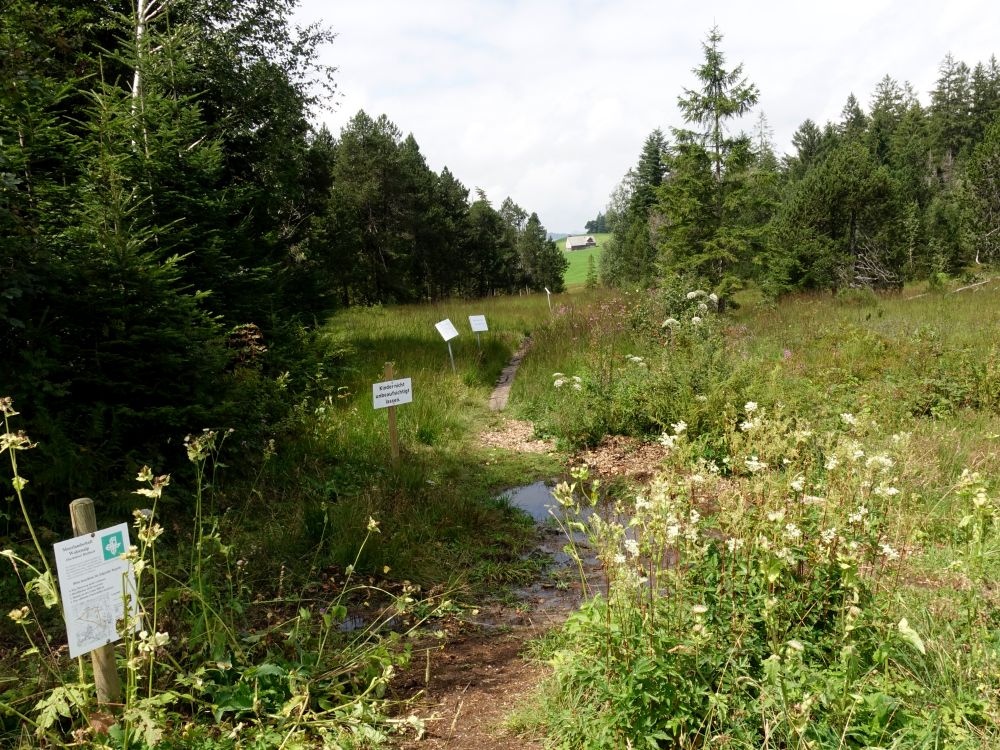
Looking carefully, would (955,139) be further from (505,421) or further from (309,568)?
(309,568)

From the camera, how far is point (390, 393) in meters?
6.25

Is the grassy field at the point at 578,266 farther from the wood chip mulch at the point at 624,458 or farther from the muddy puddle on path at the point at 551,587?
the muddy puddle on path at the point at 551,587

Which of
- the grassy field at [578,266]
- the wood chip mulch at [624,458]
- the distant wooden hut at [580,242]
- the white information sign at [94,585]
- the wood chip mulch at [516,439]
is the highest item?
the distant wooden hut at [580,242]

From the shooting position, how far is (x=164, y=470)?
543 centimetres

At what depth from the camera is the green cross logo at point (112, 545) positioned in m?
2.41

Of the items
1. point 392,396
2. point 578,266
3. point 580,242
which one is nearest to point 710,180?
point 392,396

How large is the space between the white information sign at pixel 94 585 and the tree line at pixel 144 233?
1.88 metres

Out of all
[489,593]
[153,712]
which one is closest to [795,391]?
[489,593]

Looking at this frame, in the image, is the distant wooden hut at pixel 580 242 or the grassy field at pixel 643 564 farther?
the distant wooden hut at pixel 580 242

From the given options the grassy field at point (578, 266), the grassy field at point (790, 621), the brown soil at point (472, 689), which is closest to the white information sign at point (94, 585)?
the brown soil at point (472, 689)

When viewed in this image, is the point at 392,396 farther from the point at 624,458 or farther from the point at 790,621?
the point at 790,621

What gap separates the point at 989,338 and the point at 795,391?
4.47 meters

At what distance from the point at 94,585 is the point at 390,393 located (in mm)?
3958

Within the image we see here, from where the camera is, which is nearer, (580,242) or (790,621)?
(790,621)
